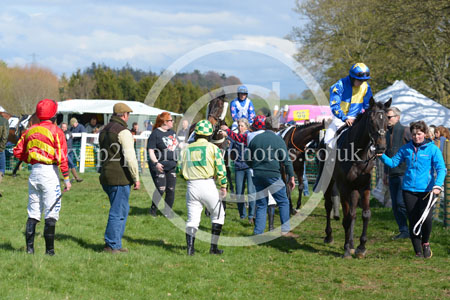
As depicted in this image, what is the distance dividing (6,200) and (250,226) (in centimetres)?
629

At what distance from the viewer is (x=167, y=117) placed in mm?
10305

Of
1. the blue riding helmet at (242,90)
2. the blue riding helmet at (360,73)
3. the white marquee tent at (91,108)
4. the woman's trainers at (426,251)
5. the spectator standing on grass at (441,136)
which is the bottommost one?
the woman's trainers at (426,251)

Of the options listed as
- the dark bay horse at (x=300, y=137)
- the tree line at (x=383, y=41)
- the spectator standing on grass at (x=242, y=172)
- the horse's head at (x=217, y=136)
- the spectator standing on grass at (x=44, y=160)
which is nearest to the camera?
the spectator standing on grass at (x=44, y=160)

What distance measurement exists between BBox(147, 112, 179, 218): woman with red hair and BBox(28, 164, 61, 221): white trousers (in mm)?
3118

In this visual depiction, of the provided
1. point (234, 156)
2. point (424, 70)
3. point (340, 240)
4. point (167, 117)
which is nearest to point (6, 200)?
point (167, 117)

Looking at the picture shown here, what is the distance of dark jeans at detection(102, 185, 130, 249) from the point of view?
7.41 metres

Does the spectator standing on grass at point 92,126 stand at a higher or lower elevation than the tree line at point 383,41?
lower

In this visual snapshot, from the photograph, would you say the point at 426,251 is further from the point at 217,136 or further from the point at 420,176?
the point at 217,136

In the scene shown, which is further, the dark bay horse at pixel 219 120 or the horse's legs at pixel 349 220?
the dark bay horse at pixel 219 120

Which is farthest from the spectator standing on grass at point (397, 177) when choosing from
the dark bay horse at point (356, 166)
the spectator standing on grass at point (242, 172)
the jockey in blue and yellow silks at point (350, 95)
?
the spectator standing on grass at point (242, 172)

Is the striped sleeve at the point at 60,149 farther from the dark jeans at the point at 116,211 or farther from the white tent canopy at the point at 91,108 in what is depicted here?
the white tent canopy at the point at 91,108

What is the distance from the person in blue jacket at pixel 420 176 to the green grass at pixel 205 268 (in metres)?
0.41

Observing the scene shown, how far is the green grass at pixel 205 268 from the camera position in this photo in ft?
19.3

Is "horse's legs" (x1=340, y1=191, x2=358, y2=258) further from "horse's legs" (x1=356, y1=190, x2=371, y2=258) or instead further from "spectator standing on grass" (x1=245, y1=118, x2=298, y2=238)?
"spectator standing on grass" (x1=245, y1=118, x2=298, y2=238)
